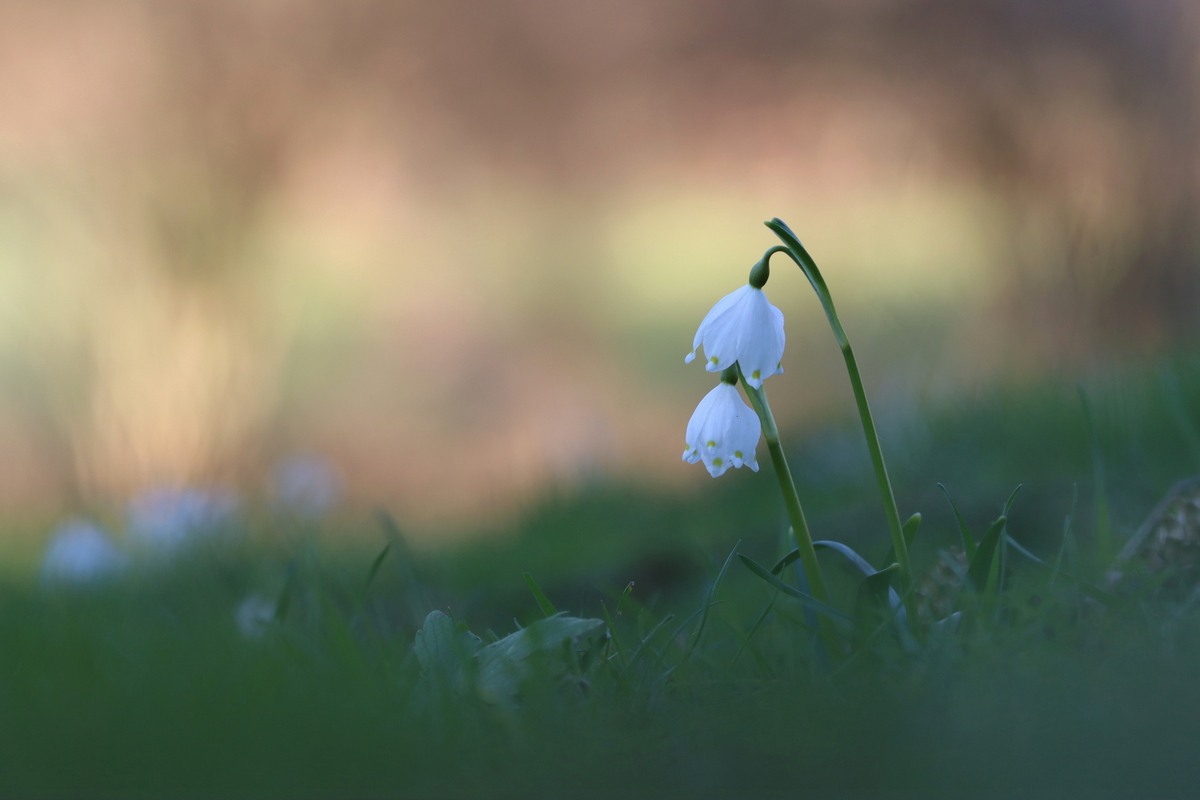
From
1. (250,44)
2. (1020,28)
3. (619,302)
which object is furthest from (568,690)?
(619,302)

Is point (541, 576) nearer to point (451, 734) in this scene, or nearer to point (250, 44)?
point (451, 734)

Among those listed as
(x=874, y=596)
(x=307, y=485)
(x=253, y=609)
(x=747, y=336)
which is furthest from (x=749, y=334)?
(x=307, y=485)

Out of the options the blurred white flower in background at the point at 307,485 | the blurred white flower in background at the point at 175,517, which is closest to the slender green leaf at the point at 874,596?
the blurred white flower in background at the point at 175,517

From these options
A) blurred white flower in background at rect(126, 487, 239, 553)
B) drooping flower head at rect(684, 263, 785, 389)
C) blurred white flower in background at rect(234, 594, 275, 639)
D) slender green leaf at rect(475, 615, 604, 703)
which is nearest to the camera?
slender green leaf at rect(475, 615, 604, 703)

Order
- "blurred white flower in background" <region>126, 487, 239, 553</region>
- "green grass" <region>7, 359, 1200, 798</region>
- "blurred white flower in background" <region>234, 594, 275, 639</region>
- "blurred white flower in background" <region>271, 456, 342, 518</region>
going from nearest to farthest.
→ 1. "green grass" <region>7, 359, 1200, 798</region>
2. "blurred white flower in background" <region>234, 594, 275, 639</region>
3. "blurred white flower in background" <region>126, 487, 239, 553</region>
4. "blurred white flower in background" <region>271, 456, 342, 518</region>

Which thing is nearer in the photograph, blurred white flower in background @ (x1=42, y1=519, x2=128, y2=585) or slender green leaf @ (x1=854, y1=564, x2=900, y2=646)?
slender green leaf @ (x1=854, y1=564, x2=900, y2=646)

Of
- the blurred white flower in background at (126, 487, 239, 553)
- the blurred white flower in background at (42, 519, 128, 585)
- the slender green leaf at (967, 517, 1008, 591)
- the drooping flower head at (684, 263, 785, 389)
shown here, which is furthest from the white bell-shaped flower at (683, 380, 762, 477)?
the blurred white flower in background at (42, 519, 128, 585)

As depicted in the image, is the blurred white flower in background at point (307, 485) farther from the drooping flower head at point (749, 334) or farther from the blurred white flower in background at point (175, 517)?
the drooping flower head at point (749, 334)

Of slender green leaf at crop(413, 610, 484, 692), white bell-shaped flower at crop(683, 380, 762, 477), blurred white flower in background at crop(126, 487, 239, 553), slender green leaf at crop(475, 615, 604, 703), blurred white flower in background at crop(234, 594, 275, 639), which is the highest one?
blurred white flower in background at crop(126, 487, 239, 553)

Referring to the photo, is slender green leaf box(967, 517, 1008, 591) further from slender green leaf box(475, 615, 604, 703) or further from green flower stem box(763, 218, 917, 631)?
slender green leaf box(475, 615, 604, 703)
